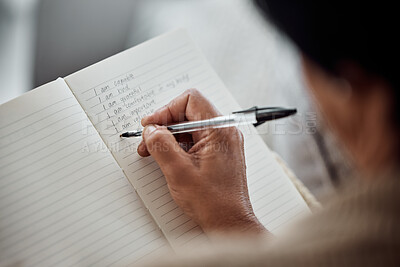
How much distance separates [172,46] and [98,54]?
9.9 inches

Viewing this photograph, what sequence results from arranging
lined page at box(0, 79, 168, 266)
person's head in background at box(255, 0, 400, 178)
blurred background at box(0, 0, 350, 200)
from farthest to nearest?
blurred background at box(0, 0, 350, 200) → lined page at box(0, 79, 168, 266) → person's head in background at box(255, 0, 400, 178)

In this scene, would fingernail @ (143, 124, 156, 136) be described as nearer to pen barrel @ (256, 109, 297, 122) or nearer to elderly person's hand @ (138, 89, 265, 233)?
elderly person's hand @ (138, 89, 265, 233)

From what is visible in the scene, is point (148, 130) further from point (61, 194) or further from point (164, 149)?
point (61, 194)

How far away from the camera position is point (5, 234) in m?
0.49

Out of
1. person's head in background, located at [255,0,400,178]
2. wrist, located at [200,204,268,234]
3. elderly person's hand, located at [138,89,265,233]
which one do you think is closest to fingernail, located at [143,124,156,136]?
elderly person's hand, located at [138,89,265,233]

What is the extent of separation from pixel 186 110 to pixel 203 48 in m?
0.33

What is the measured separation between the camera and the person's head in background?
0.91 feet

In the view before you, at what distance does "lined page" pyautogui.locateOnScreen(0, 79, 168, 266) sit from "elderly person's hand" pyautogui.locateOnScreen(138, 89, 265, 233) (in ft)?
0.21

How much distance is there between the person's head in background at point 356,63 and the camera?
277 millimetres

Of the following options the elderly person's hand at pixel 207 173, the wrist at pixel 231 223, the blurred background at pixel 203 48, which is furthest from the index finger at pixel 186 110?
the blurred background at pixel 203 48

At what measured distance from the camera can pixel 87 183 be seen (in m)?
0.52

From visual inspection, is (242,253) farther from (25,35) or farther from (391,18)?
(25,35)

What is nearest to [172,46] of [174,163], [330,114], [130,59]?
[130,59]

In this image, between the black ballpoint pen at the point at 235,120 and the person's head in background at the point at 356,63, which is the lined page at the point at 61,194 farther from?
the person's head in background at the point at 356,63
